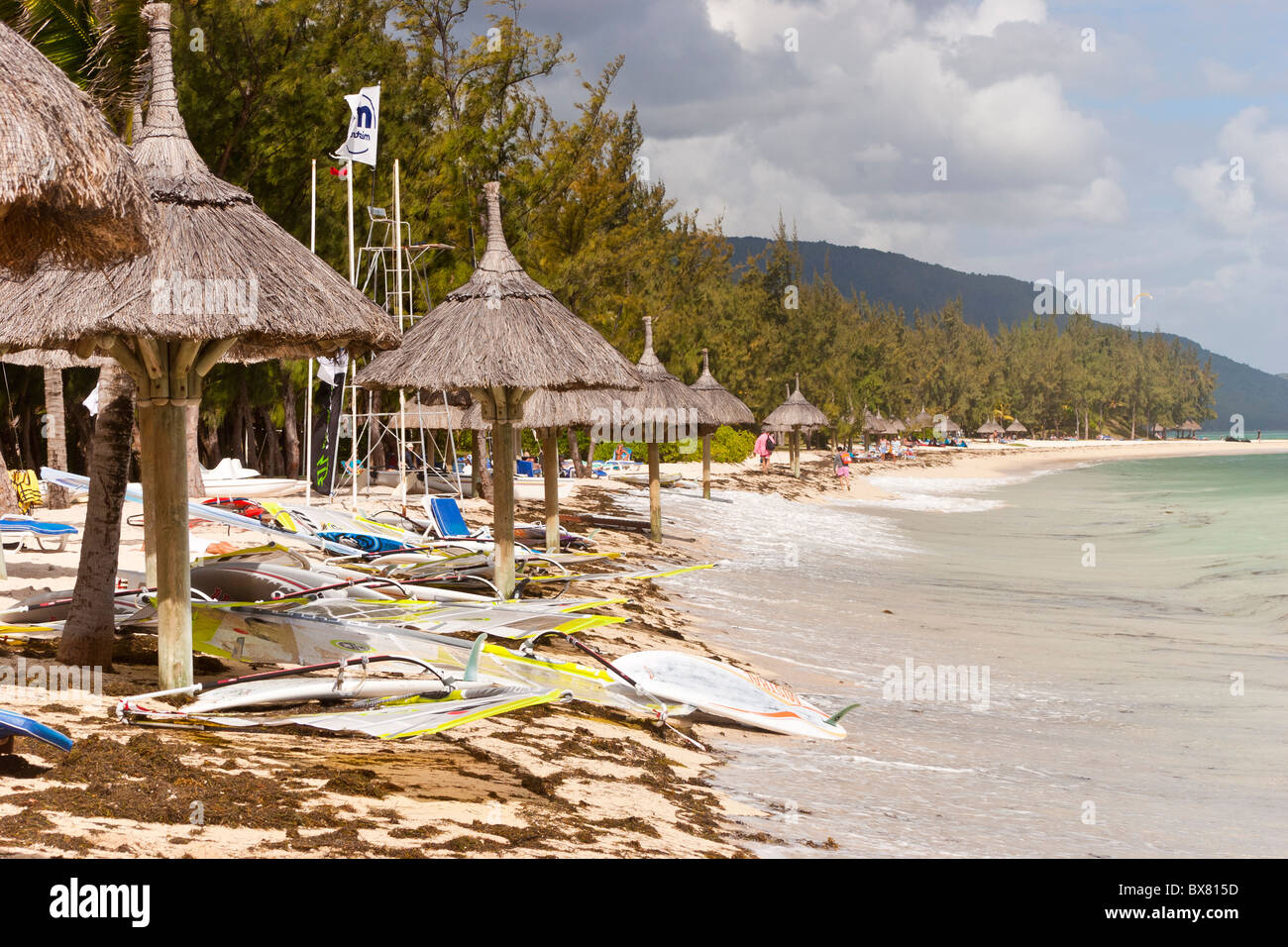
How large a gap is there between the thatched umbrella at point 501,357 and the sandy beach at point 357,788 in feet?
9.86

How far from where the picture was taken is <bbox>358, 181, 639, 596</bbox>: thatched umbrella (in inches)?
387

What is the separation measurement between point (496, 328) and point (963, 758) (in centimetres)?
524

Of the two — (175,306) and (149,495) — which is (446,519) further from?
(175,306)

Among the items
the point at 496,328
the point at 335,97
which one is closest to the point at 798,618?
the point at 496,328

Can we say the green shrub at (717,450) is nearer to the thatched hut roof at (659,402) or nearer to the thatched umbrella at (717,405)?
the thatched umbrella at (717,405)

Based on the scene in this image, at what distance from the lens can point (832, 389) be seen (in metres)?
55.1

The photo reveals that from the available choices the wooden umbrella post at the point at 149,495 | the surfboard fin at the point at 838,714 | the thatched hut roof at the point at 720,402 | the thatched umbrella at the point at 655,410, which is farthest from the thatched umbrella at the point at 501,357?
the thatched hut roof at the point at 720,402

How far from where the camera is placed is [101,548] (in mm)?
7215

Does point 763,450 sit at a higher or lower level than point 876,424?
lower

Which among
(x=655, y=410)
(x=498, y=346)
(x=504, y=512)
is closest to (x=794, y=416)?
(x=655, y=410)

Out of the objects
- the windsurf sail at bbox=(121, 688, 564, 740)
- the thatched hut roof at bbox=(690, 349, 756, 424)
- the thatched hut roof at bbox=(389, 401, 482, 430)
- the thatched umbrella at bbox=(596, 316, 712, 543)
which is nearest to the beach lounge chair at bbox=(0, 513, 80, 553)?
the windsurf sail at bbox=(121, 688, 564, 740)

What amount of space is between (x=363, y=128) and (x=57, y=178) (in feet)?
44.0

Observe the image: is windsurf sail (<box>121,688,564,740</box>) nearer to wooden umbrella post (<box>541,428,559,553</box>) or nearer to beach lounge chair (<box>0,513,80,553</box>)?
beach lounge chair (<box>0,513,80,553</box>)

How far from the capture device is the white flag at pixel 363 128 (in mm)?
17359
